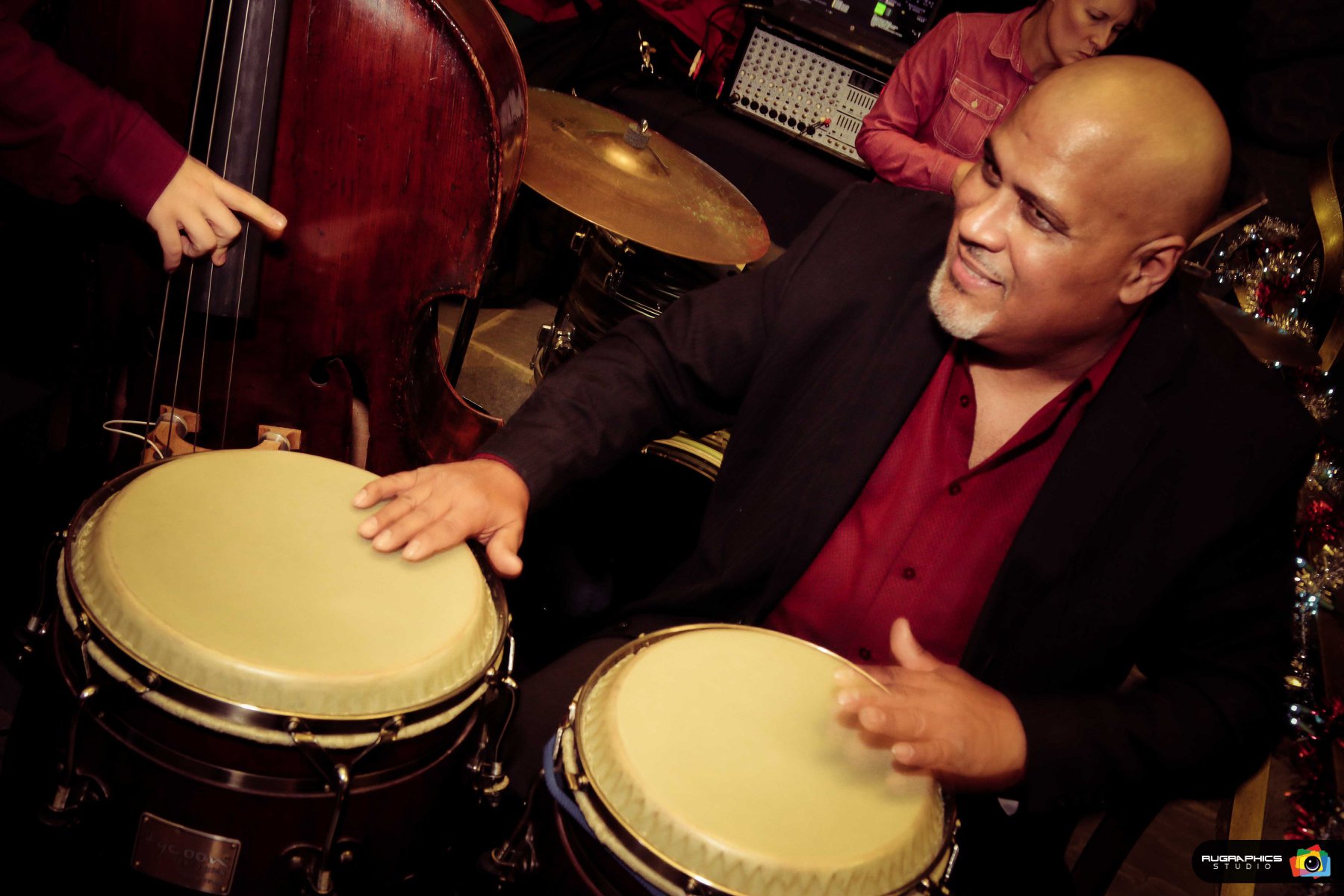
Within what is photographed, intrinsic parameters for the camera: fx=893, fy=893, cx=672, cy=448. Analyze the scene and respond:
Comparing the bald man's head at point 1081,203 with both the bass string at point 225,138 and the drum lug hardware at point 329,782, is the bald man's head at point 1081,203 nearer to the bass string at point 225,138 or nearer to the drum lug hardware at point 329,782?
the drum lug hardware at point 329,782

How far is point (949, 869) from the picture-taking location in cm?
117

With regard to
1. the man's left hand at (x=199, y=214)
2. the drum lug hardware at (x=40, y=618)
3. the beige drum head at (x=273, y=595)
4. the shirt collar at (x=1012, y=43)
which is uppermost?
the shirt collar at (x=1012, y=43)

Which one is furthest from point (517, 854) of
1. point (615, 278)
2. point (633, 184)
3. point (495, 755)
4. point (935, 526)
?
point (615, 278)

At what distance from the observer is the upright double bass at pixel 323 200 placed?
1.58 m

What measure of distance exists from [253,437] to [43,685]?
80 cm

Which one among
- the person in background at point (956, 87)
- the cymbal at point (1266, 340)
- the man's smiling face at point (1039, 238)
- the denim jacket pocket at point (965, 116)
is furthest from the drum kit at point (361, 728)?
the denim jacket pocket at point (965, 116)

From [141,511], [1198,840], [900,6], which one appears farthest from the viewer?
[900,6]

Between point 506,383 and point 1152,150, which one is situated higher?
point 1152,150

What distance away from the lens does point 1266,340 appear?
2461mm

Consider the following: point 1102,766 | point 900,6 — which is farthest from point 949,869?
point 900,6

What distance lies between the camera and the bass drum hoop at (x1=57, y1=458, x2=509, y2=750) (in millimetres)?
978

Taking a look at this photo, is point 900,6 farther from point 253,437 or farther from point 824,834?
point 824,834

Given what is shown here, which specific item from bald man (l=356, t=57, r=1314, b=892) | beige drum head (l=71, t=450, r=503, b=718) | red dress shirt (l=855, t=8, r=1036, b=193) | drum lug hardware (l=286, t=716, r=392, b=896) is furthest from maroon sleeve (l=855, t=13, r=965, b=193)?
drum lug hardware (l=286, t=716, r=392, b=896)

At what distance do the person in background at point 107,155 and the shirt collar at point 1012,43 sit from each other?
3.04 m
